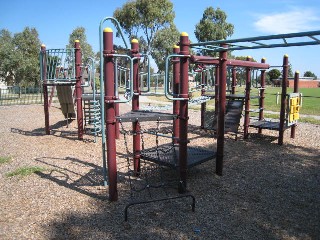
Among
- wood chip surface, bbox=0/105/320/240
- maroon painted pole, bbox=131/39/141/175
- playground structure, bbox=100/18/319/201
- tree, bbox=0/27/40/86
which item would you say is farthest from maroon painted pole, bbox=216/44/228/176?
tree, bbox=0/27/40/86

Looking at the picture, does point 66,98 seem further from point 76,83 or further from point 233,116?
point 233,116

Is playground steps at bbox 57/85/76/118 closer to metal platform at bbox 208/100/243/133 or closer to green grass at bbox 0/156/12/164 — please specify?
green grass at bbox 0/156/12/164

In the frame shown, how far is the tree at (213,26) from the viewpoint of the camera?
35844 millimetres

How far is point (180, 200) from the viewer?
3912 millimetres

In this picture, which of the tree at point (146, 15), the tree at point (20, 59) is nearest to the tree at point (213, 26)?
the tree at point (146, 15)

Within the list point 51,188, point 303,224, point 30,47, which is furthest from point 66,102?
point 30,47

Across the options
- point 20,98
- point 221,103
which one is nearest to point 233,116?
point 221,103

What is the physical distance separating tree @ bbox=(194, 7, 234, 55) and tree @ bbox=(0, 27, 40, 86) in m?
19.4

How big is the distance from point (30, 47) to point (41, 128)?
30280mm

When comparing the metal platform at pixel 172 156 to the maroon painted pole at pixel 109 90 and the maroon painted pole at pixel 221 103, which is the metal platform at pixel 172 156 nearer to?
the maroon painted pole at pixel 221 103

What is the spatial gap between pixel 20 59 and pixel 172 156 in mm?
27501

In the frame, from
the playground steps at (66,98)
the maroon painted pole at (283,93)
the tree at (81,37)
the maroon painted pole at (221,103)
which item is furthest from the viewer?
the tree at (81,37)

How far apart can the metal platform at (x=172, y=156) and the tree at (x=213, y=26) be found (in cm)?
3267

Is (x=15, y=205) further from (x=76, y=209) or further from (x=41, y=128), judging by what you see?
(x=41, y=128)
